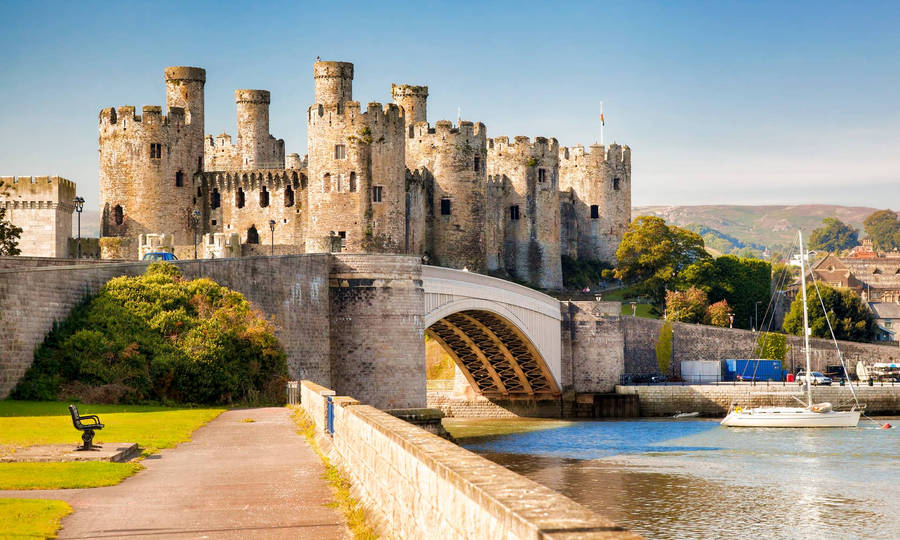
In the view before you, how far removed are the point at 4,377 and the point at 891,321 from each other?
80142mm

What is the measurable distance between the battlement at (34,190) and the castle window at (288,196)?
1264cm

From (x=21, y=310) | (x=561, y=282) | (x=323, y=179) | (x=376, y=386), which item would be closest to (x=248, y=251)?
(x=323, y=179)

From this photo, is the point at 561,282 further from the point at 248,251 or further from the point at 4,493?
the point at 4,493

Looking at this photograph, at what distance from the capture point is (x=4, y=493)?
13578 mm


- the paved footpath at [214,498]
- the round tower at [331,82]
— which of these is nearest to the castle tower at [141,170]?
the round tower at [331,82]

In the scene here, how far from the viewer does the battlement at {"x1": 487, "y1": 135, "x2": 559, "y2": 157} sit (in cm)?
8094

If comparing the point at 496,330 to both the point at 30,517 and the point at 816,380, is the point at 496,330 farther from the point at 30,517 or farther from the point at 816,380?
the point at 30,517

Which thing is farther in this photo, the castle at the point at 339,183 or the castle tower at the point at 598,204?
the castle tower at the point at 598,204

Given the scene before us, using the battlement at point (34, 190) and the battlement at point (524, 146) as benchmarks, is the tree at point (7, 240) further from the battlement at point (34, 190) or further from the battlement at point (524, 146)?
the battlement at point (524, 146)

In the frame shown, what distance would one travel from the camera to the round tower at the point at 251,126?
74.4 meters

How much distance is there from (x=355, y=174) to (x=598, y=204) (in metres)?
31.3

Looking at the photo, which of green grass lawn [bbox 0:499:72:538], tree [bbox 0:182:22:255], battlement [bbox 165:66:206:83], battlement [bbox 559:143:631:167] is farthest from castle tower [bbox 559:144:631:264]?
green grass lawn [bbox 0:499:72:538]

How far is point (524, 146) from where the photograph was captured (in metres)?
81.0

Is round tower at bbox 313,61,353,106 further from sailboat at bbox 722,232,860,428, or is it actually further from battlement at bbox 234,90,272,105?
sailboat at bbox 722,232,860,428
